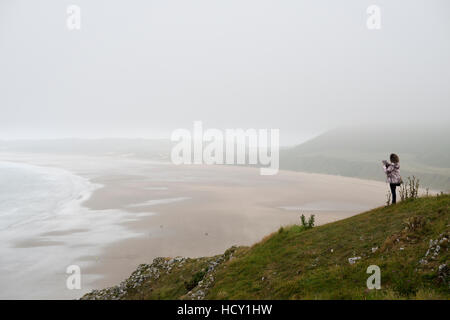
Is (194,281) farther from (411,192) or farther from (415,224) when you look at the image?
(411,192)

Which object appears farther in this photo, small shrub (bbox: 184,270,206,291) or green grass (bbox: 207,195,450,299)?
small shrub (bbox: 184,270,206,291)

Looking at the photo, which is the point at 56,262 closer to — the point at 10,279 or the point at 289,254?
the point at 10,279

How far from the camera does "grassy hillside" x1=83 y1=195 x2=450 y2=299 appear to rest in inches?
324

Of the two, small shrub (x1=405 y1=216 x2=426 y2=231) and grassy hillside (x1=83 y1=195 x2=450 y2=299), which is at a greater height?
small shrub (x1=405 y1=216 x2=426 y2=231)

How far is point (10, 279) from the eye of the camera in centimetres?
2583

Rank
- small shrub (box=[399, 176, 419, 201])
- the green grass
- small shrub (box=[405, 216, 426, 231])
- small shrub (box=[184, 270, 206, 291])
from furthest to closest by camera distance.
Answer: small shrub (box=[399, 176, 419, 201]) → small shrub (box=[184, 270, 206, 291]) → small shrub (box=[405, 216, 426, 231]) → the green grass

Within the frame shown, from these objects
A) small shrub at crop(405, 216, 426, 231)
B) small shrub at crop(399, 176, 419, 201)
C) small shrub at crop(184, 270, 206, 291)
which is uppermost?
small shrub at crop(399, 176, 419, 201)

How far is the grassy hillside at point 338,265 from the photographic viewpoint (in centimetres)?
824

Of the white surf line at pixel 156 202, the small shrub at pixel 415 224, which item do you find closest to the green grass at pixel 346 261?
the small shrub at pixel 415 224

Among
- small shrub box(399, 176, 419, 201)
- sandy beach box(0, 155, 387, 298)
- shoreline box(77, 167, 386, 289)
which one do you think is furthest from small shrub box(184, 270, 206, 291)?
sandy beach box(0, 155, 387, 298)

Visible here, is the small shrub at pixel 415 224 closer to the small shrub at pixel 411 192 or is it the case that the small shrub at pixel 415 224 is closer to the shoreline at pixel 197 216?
the small shrub at pixel 411 192

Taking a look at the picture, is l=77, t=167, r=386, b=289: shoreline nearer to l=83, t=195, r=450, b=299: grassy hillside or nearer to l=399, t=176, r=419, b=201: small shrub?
l=83, t=195, r=450, b=299: grassy hillside

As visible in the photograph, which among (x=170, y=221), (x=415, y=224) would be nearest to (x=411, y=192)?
(x=415, y=224)
